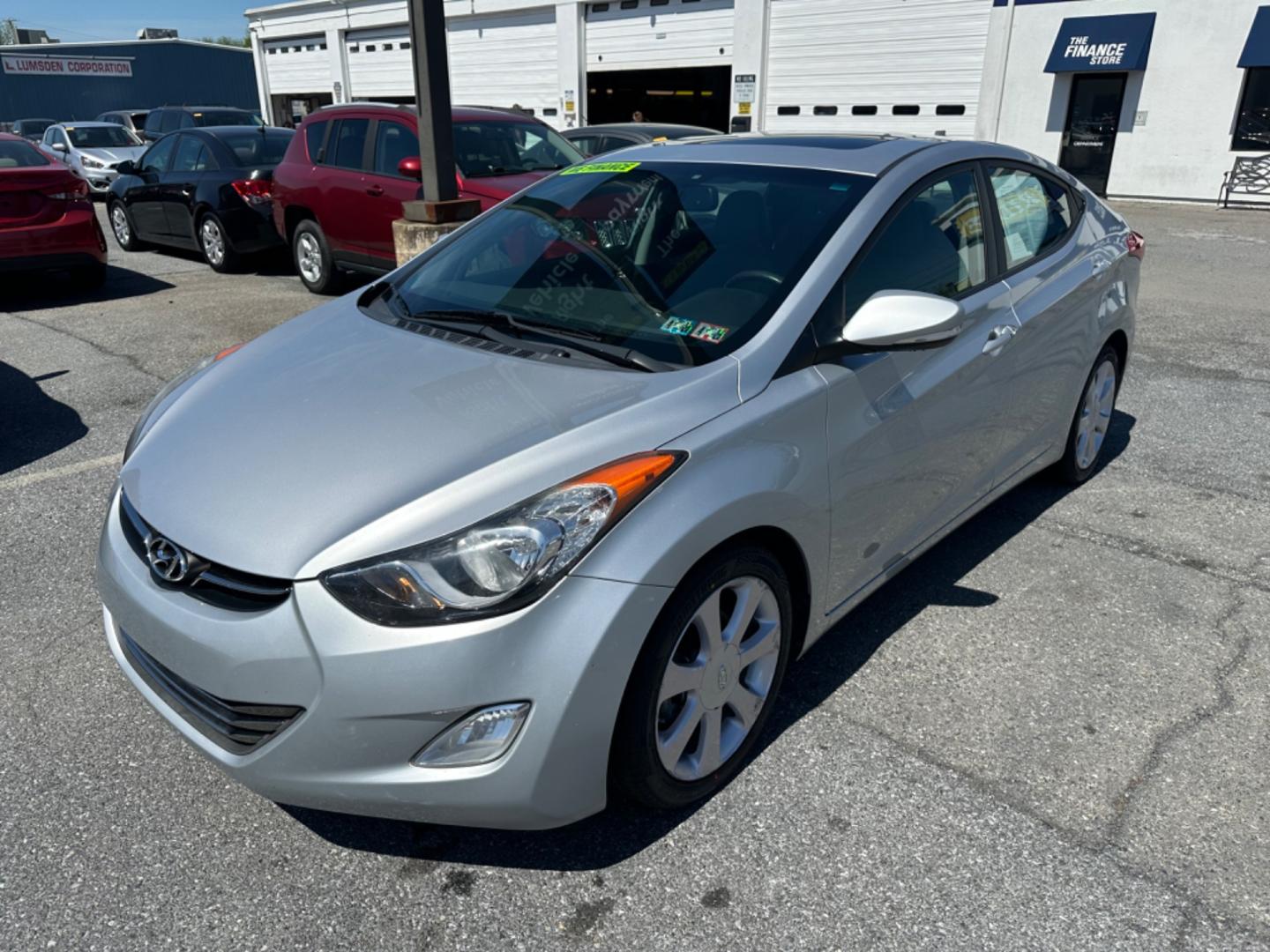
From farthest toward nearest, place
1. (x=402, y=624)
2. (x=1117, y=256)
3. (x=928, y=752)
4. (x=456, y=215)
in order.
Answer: (x=456, y=215) < (x=1117, y=256) < (x=928, y=752) < (x=402, y=624)

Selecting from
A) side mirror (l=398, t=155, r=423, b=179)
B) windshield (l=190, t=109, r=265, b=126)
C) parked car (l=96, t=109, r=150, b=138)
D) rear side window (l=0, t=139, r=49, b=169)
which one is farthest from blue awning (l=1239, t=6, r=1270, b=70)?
parked car (l=96, t=109, r=150, b=138)

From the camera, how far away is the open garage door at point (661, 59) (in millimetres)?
22609

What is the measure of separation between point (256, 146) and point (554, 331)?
912 cm

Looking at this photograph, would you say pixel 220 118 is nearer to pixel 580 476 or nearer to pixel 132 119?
pixel 132 119

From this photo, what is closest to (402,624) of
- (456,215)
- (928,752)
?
(928,752)

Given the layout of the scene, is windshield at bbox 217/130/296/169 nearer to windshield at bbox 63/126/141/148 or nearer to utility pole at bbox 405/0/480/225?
utility pole at bbox 405/0/480/225

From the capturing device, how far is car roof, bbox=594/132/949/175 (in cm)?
309

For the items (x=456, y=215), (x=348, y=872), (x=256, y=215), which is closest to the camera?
(x=348, y=872)

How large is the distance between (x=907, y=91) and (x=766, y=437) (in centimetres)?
1991

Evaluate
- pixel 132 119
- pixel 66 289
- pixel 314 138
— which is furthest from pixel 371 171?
pixel 132 119

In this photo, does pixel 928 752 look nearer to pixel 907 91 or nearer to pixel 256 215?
pixel 256 215

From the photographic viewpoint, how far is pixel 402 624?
6.37 ft

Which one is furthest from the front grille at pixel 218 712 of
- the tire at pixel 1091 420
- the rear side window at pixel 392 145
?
the rear side window at pixel 392 145

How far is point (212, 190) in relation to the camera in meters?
9.90
